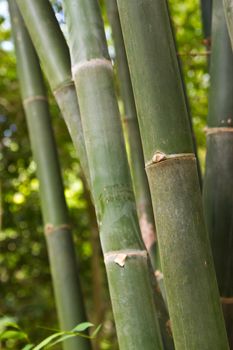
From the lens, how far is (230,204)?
3.43 ft

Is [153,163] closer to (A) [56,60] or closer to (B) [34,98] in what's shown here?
(A) [56,60]

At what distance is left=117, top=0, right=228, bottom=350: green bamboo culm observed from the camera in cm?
76

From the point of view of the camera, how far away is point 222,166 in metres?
Result: 1.04

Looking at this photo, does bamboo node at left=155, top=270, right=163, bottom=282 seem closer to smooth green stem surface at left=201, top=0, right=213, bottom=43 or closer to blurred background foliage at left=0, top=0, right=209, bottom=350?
smooth green stem surface at left=201, top=0, right=213, bottom=43

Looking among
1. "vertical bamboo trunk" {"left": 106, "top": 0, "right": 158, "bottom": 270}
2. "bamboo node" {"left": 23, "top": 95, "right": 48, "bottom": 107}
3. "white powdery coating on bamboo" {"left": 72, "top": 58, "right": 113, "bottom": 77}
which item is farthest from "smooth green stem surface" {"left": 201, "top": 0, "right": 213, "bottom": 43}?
"white powdery coating on bamboo" {"left": 72, "top": 58, "right": 113, "bottom": 77}

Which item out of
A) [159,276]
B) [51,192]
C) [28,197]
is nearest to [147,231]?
[159,276]

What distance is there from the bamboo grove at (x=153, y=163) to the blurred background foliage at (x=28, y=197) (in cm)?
147

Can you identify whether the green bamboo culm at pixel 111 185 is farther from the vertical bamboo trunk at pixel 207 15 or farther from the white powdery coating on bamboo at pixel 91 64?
the vertical bamboo trunk at pixel 207 15

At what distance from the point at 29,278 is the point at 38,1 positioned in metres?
1.95

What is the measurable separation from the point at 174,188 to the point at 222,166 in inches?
11.1

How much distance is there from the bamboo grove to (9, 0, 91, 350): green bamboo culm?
0.22m

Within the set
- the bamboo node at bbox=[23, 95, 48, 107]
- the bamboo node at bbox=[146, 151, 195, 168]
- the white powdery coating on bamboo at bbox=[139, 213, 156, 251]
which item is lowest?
the white powdery coating on bamboo at bbox=[139, 213, 156, 251]

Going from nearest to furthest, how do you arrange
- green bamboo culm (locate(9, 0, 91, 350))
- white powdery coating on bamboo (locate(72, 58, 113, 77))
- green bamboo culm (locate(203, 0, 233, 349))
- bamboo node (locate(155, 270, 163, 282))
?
white powdery coating on bamboo (locate(72, 58, 113, 77)) → green bamboo culm (locate(203, 0, 233, 349)) → bamboo node (locate(155, 270, 163, 282)) → green bamboo culm (locate(9, 0, 91, 350))

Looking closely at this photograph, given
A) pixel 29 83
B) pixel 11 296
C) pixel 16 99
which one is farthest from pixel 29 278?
pixel 29 83
